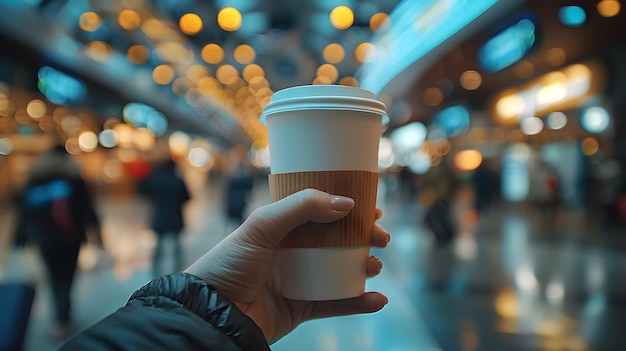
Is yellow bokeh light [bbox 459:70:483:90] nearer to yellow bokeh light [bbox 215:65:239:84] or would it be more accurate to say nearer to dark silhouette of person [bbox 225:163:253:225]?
dark silhouette of person [bbox 225:163:253:225]

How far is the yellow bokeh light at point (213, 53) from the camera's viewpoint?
9445 millimetres

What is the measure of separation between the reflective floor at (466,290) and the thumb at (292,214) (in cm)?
222

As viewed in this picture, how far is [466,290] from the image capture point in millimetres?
4539

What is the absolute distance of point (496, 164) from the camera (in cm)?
1093

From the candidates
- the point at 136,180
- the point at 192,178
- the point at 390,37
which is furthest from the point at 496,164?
the point at 192,178

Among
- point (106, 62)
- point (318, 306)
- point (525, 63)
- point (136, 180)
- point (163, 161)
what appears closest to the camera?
point (318, 306)

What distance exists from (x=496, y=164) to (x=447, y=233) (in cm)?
449

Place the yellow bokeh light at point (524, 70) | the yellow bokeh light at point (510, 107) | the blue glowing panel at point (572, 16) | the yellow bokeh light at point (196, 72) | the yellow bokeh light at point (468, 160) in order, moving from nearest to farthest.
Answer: the blue glowing panel at point (572, 16), the yellow bokeh light at point (524, 70), the yellow bokeh light at point (510, 107), the yellow bokeh light at point (468, 160), the yellow bokeh light at point (196, 72)

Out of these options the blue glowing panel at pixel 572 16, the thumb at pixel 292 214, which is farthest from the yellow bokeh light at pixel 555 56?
the thumb at pixel 292 214

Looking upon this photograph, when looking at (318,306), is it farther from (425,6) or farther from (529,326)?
(425,6)

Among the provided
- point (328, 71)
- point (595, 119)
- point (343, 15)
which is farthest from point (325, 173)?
point (328, 71)

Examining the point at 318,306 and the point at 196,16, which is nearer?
the point at 318,306

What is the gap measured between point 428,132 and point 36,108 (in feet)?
35.2

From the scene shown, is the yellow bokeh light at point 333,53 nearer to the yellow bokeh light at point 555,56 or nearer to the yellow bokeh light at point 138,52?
the yellow bokeh light at point 555,56
